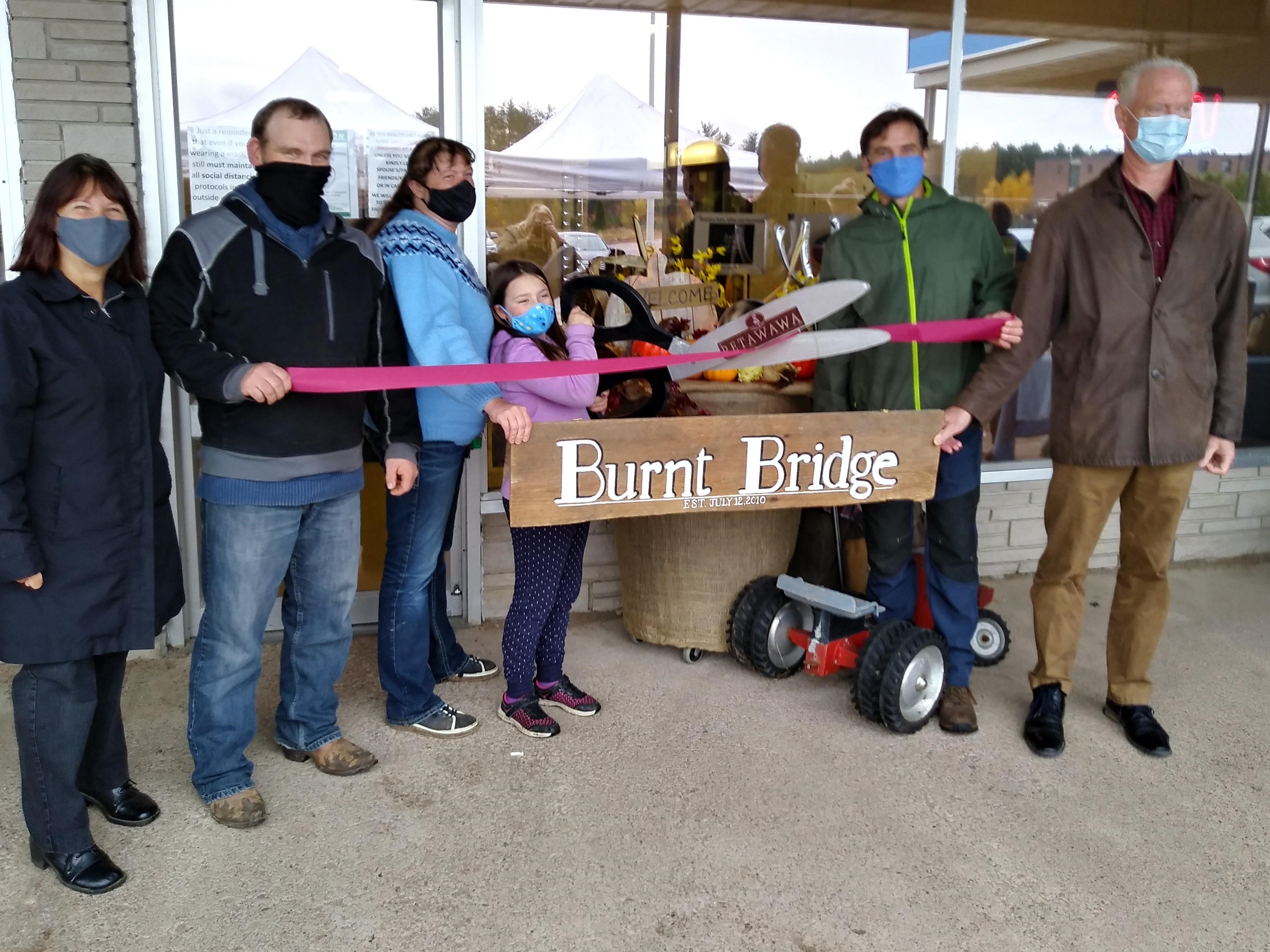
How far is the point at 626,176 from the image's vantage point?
4.84m

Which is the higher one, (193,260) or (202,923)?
(193,260)

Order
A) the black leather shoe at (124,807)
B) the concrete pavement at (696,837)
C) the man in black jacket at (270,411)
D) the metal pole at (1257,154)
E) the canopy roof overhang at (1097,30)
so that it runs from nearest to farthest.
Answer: the concrete pavement at (696,837) → the man in black jacket at (270,411) → the black leather shoe at (124,807) → the canopy roof overhang at (1097,30) → the metal pole at (1257,154)

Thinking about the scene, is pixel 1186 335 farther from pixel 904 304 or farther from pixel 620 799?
pixel 620 799

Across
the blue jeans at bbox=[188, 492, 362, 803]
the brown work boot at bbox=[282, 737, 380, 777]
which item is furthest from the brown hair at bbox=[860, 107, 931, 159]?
the brown work boot at bbox=[282, 737, 380, 777]

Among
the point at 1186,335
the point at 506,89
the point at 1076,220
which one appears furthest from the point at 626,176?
the point at 1186,335

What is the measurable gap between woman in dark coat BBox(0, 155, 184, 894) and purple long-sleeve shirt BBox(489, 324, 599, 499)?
0.93m

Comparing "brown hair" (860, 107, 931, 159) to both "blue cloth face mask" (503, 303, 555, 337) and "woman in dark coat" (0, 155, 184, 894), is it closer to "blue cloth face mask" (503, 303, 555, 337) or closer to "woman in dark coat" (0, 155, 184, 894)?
"blue cloth face mask" (503, 303, 555, 337)

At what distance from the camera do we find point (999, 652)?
3979 mm

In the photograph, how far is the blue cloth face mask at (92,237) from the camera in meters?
2.34

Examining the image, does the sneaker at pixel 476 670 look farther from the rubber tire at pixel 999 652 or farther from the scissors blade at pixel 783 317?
the rubber tire at pixel 999 652

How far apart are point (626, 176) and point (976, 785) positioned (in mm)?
3114

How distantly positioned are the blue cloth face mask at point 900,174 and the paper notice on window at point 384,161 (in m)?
1.75

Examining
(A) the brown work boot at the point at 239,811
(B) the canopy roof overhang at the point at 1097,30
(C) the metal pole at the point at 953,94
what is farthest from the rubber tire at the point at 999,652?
(B) the canopy roof overhang at the point at 1097,30

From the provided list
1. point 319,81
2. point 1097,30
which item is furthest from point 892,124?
point 1097,30
